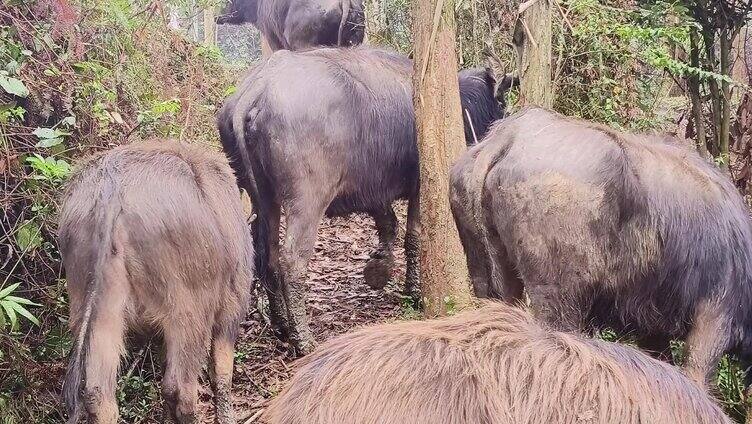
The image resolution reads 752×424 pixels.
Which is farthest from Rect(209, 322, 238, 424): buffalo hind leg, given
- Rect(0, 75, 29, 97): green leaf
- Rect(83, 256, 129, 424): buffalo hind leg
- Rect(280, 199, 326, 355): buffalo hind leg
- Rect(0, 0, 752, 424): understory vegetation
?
Rect(0, 75, 29, 97): green leaf

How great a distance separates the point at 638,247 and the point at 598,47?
157 inches

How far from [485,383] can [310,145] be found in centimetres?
398

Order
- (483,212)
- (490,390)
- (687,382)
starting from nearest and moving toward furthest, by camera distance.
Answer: (490,390)
(687,382)
(483,212)

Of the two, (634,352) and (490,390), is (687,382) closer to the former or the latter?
(634,352)

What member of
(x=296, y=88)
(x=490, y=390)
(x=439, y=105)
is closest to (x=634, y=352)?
(x=490, y=390)

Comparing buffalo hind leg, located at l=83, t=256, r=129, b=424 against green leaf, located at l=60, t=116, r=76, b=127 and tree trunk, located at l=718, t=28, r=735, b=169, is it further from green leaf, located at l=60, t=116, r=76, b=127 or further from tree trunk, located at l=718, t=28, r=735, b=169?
tree trunk, located at l=718, t=28, r=735, b=169

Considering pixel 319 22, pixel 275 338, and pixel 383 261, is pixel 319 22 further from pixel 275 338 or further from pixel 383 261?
pixel 275 338

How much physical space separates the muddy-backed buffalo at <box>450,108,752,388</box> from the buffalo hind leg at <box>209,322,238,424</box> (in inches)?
58.0

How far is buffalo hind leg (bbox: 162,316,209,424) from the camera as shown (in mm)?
4113

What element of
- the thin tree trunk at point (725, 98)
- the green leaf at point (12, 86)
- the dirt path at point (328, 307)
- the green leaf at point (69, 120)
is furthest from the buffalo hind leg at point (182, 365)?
the thin tree trunk at point (725, 98)

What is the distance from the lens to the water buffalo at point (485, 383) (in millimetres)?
2047

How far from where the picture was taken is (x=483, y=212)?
4352mm

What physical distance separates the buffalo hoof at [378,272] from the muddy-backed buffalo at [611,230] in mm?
2891

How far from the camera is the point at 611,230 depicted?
412 cm
